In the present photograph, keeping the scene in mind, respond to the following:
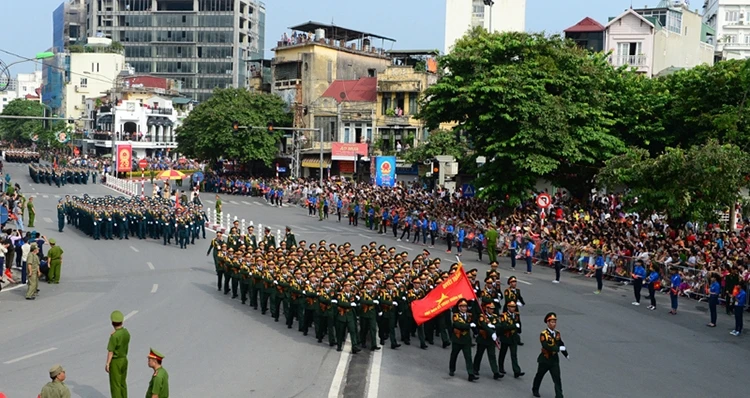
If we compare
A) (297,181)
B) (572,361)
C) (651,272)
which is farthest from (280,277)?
(297,181)

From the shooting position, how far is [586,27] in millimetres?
59938

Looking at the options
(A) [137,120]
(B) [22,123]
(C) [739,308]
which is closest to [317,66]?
(A) [137,120]

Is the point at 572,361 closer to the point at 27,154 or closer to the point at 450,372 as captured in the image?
the point at 450,372

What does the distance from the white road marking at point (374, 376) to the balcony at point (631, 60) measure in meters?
45.6

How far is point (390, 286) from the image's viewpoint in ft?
56.3

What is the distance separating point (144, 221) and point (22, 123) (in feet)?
313

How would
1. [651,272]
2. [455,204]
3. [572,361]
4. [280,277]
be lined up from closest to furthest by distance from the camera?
[572,361]
[280,277]
[651,272]
[455,204]

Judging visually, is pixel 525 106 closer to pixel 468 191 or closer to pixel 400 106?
pixel 468 191

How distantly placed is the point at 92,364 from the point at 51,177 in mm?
52671

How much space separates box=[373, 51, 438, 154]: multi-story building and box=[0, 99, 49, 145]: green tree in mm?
65588

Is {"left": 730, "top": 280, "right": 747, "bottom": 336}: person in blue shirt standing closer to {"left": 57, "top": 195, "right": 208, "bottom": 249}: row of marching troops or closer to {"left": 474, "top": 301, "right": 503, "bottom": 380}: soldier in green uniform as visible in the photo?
{"left": 474, "top": 301, "right": 503, "bottom": 380}: soldier in green uniform

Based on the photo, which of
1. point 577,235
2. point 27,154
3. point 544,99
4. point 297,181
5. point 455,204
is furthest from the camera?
point 27,154

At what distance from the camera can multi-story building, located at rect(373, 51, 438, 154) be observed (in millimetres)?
61188

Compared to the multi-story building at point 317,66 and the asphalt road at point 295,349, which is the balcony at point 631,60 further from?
the asphalt road at point 295,349
